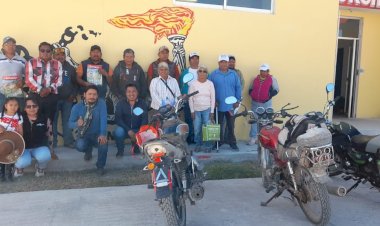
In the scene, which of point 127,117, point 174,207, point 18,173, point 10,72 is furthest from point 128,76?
point 174,207

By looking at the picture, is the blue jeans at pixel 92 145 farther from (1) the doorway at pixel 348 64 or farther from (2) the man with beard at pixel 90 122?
(1) the doorway at pixel 348 64

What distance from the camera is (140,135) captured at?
396cm

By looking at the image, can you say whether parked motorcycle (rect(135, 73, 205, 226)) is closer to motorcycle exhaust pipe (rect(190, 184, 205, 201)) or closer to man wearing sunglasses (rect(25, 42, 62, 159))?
motorcycle exhaust pipe (rect(190, 184, 205, 201))

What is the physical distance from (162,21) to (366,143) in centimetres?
427

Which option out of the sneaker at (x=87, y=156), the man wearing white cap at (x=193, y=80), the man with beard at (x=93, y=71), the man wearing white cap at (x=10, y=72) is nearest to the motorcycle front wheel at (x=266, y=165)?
the man wearing white cap at (x=193, y=80)

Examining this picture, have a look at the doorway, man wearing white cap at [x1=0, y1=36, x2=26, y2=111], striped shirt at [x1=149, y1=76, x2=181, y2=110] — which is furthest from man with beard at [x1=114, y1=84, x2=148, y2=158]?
the doorway

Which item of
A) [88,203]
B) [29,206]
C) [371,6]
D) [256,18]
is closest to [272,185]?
[88,203]

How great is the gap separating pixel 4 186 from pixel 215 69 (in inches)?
170

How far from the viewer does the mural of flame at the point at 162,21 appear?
7.14 metres

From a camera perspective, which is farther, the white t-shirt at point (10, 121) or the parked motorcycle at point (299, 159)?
the white t-shirt at point (10, 121)

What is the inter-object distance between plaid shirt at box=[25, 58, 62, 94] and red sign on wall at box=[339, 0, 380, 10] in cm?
729

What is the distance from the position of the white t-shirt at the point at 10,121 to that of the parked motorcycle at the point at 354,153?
4.05m

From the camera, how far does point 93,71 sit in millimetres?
6711

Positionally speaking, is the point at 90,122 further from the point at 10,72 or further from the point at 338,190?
the point at 338,190
